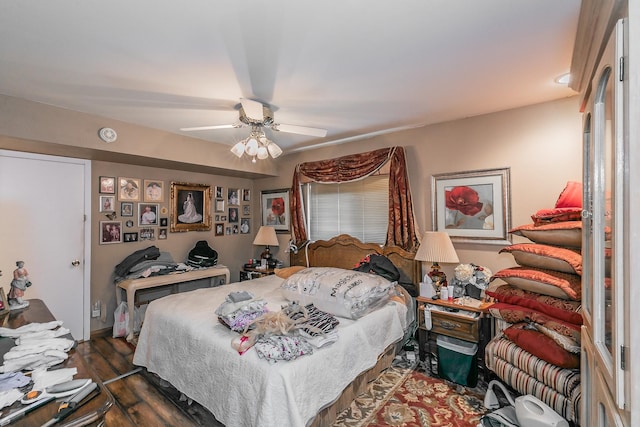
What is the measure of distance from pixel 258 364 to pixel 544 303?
6.35 ft

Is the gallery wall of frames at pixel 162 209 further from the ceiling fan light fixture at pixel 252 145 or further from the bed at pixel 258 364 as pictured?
the ceiling fan light fixture at pixel 252 145

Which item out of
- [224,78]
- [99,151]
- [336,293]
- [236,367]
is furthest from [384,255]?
[99,151]

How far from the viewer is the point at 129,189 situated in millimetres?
3928

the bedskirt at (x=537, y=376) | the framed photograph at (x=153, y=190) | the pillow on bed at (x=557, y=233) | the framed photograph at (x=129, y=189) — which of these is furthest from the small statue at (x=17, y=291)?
the pillow on bed at (x=557, y=233)

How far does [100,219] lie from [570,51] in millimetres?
4872

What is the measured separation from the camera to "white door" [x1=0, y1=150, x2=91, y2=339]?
3072 millimetres

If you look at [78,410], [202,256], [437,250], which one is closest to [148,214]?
[202,256]

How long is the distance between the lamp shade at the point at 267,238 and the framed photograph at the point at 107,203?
1927mm

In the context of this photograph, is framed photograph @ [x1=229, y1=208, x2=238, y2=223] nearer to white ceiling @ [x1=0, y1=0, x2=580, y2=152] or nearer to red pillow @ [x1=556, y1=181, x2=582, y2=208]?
white ceiling @ [x1=0, y1=0, x2=580, y2=152]

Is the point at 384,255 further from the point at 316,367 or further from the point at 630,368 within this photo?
the point at 630,368

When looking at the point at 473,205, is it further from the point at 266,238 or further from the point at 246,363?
the point at 266,238

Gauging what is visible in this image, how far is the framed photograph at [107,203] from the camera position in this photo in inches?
147

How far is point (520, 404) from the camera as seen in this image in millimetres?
1773

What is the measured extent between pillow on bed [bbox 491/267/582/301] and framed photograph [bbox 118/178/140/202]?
14.1 ft
